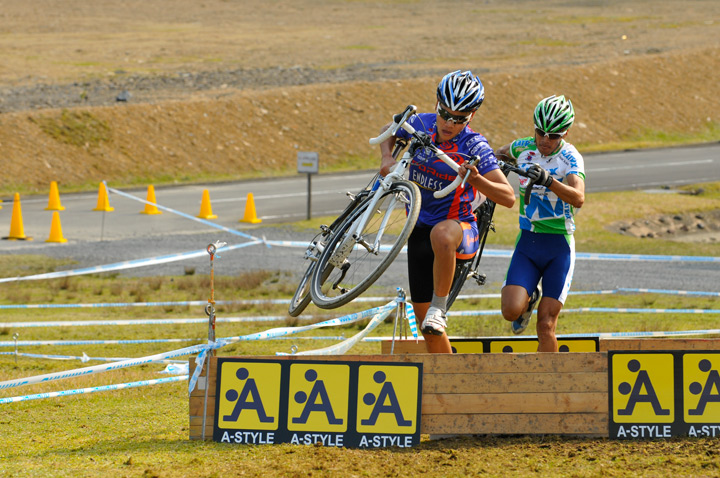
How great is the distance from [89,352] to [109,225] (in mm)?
12461

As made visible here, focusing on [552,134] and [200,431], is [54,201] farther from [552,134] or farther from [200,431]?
[552,134]

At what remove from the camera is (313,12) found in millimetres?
93250

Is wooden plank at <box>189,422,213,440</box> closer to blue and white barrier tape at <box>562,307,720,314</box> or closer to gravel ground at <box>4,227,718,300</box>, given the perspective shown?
blue and white barrier tape at <box>562,307,720,314</box>

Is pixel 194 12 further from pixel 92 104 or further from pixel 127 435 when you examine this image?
pixel 127 435

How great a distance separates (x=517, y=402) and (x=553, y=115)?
2477mm

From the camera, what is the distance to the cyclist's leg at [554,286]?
28.0 feet

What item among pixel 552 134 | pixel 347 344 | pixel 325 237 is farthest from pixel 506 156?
pixel 347 344

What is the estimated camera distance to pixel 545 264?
866cm

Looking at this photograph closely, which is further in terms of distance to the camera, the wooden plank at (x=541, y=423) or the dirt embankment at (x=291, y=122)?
the dirt embankment at (x=291, y=122)

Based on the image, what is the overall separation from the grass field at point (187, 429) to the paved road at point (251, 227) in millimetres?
2447

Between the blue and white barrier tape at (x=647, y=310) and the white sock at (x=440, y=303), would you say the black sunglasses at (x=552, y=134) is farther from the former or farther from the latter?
the blue and white barrier tape at (x=647, y=310)

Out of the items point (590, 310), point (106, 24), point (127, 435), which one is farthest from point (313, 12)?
point (127, 435)

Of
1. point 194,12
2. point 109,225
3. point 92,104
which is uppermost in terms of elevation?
point 194,12

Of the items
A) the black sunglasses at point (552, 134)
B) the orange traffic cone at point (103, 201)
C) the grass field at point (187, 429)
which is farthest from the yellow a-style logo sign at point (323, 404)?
the orange traffic cone at point (103, 201)
